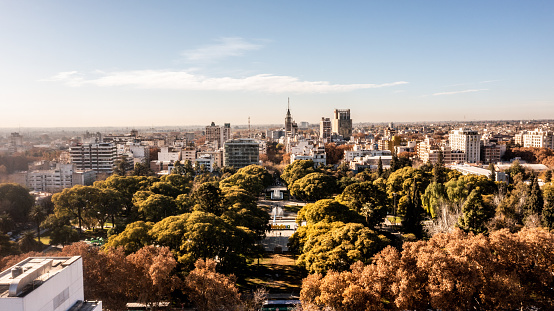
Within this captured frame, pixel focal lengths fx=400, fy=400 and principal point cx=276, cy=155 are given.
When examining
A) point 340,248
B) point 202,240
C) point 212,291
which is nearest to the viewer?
point 212,291

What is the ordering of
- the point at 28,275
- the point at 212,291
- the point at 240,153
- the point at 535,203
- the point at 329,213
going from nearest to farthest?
the point at 28,275 → the point at 212,291 → the point at 535,203 → the point at 329,213 → the point at 240,153

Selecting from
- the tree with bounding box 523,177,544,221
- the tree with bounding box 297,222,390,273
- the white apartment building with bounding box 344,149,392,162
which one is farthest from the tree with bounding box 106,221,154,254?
the white apartment building with bounding box 344,149,392,162

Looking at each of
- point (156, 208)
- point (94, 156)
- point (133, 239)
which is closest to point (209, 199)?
point (156, 208)

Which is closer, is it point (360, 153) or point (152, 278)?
point (152, 278)

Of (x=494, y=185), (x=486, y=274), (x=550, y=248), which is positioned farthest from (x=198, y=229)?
(x=494, y=185)

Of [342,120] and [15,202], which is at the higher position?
[342,120]

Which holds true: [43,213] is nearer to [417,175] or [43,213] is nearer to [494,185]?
[417,175]

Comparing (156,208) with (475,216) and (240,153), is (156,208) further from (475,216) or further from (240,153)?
(240,153)
